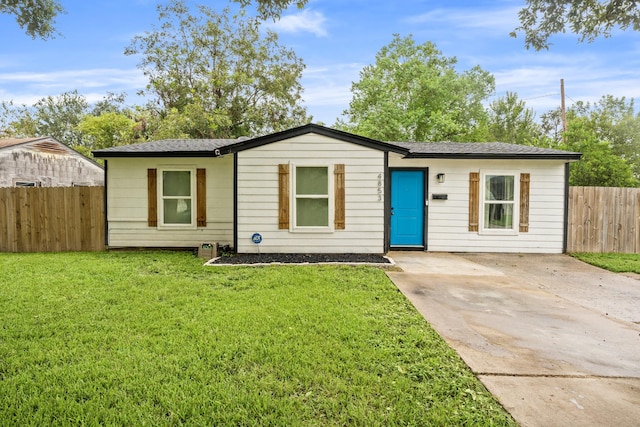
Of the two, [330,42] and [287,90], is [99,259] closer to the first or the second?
[330,42]

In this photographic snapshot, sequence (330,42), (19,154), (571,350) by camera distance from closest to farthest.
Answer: (571,350), (330,42), (19,154)

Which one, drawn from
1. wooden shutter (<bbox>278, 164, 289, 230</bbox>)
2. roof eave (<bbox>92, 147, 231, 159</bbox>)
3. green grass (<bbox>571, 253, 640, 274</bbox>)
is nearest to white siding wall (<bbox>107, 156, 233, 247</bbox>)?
roof eave (<bbox>92, 147, 231, 159</bbox>)

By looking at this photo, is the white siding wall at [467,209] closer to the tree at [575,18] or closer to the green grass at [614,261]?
the green grass at [614,261]

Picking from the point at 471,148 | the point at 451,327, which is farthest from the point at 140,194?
the point at 471,148

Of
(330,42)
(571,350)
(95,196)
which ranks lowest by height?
(571,350)

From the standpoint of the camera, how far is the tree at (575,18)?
10.7 feet

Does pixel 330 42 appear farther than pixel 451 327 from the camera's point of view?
Yes

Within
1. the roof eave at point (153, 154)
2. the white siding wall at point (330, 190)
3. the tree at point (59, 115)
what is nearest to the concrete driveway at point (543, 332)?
the white siding wall at point (330, 190)

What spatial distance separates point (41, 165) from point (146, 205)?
7088 millimetres

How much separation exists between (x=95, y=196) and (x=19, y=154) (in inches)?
231

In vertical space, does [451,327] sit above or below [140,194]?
below

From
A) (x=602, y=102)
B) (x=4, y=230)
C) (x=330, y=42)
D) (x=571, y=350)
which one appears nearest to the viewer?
(x=571, y=350)

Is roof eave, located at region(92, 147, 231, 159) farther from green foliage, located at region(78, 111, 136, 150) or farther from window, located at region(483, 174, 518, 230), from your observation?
green foliage, located at region(78, 111, 136, 150)

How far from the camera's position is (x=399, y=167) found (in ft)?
26.9
